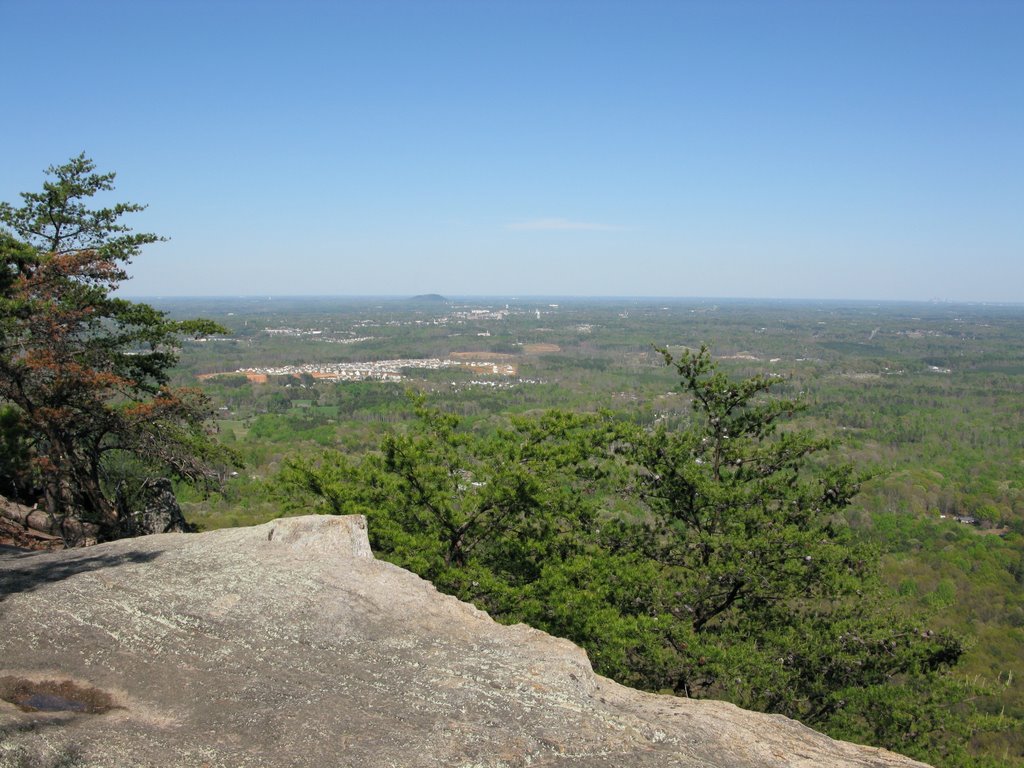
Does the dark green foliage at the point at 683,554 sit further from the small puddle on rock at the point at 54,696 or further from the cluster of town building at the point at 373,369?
the cluster of town building at the point at 373,369

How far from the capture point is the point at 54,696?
18.9ft

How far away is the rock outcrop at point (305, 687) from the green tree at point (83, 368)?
4432 mm

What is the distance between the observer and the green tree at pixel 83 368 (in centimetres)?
1162

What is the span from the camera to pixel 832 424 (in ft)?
295

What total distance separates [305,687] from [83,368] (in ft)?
29.4

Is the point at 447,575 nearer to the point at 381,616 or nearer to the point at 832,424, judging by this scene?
the point at 381,616

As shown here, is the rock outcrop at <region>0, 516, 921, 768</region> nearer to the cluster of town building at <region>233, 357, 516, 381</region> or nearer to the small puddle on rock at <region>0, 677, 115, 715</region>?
the small puddle on rock at <region>0, 677, 115, 715</region>

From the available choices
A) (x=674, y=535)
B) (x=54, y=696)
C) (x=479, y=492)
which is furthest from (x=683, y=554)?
(x=54, y=696)

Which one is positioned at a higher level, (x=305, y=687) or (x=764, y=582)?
(x=305, y=687)

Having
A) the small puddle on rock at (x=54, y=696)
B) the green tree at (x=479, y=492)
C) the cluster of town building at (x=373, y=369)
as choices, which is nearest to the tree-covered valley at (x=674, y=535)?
the green tree at (x=479, y=492)

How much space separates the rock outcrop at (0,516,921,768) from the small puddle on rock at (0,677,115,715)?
0.02 meters

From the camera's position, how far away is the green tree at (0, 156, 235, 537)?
11625mm

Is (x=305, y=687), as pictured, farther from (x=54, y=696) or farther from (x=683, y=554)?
(x=683, y=554)

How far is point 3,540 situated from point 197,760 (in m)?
10.2
